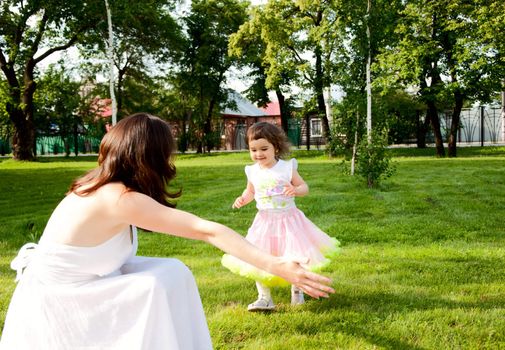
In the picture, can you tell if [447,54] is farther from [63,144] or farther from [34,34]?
[63,144]

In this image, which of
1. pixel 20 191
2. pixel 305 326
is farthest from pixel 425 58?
pixel 305 326

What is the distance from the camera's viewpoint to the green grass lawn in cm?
415

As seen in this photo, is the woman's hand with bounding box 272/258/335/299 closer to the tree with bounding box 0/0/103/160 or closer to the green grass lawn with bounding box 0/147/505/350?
the green grass lawn with bounding box 0/147/505/350

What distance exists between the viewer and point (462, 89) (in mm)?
25781

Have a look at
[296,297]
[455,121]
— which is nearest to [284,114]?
[455,121]

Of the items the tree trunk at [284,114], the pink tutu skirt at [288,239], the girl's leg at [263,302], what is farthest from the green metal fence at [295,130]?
the girl's leg at [263,302]

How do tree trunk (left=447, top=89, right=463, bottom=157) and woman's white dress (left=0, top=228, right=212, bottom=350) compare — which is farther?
tree trunk (left=447, top=89, right=463, bottom=157)

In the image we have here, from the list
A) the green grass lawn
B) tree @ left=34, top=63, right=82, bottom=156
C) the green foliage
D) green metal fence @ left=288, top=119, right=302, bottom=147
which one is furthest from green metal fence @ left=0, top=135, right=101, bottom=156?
the green foliage

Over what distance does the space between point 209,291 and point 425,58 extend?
23.7m

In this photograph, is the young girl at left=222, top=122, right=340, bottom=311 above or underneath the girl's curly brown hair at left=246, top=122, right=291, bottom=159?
underneath

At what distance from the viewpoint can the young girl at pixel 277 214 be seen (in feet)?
16.4

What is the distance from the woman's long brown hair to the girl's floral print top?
2.67 metres

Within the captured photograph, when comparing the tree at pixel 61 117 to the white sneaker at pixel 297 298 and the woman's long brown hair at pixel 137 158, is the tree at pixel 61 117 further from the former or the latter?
the woman's long brown hair at pixel 137 158

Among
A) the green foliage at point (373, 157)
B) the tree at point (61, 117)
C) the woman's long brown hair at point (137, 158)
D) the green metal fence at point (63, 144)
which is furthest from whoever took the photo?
the green metal fence at point (63, 144)
